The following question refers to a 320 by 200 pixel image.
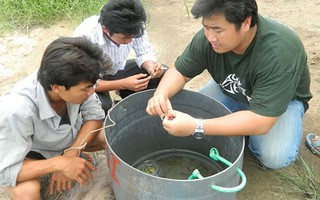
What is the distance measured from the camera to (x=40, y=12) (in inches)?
151

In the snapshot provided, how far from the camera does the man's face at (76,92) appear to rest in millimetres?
1718

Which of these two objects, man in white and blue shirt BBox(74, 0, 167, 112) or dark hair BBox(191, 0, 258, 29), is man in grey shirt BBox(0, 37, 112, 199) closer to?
man in white and blue shirt BBox(74, 0, 167, 112)

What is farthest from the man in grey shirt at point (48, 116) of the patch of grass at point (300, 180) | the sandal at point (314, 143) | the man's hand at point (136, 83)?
the sandal at point (314, 143)

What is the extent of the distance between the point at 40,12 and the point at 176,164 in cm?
243

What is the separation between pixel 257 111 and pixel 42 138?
42.6 inches

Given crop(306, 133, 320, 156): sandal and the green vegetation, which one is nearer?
crop(306, 133, 320, 156): sandal

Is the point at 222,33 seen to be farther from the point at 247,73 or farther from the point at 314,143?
the point at 314,143

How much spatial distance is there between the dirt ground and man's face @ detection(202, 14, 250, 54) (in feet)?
3.09

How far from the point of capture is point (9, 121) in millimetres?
1694

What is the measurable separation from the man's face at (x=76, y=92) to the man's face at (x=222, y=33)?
61 centimetres

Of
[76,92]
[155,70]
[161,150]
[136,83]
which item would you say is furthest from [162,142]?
[76,92]

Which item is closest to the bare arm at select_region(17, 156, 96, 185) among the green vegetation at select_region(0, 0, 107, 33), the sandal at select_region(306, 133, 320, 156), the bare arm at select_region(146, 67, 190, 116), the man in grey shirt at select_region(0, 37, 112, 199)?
the man in grey shirt at select_region(0, 37, 112, 199)

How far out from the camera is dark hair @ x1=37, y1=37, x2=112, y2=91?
5.45 feet

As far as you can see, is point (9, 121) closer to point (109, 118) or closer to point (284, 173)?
point (109, 118)
